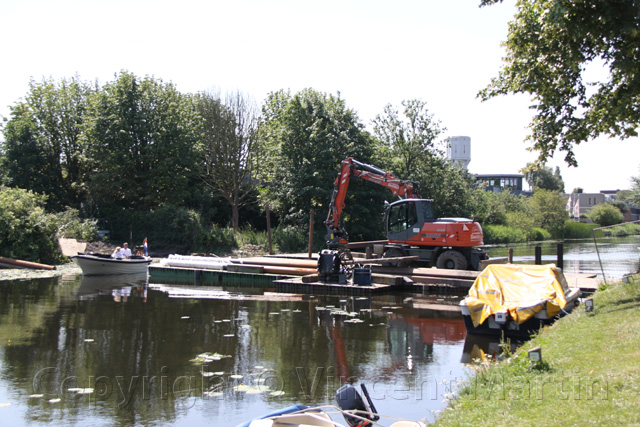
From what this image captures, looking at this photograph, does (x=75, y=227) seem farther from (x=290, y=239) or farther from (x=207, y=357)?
(x=207, y=357)

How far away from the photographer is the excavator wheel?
22.5 meters

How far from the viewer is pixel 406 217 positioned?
23.7 m

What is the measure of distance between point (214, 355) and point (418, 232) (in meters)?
13.9

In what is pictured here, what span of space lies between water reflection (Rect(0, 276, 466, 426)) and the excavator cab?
5128 mm

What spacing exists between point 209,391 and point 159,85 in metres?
35.6

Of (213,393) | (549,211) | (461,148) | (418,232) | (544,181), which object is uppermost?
(461,148)

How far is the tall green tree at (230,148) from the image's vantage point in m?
43.5

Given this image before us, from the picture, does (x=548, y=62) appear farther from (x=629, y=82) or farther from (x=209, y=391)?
(x=209, y=391)

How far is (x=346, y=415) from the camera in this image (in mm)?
6395

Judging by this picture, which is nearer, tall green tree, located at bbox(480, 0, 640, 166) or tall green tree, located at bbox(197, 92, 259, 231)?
tall green tree, located at bbox(480, 0, 640, 166)

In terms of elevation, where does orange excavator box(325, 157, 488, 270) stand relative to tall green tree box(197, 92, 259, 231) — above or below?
below

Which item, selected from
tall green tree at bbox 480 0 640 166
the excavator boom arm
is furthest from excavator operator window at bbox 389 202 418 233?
tall green tree at bbox 480 0 640 166

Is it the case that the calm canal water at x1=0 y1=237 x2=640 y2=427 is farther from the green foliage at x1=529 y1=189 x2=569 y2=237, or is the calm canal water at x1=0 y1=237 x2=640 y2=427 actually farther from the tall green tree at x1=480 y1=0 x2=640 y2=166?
the green foliage at x1=529 y1=189 x2=569 y2=237

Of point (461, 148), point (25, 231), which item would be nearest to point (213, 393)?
point (25, 231)
